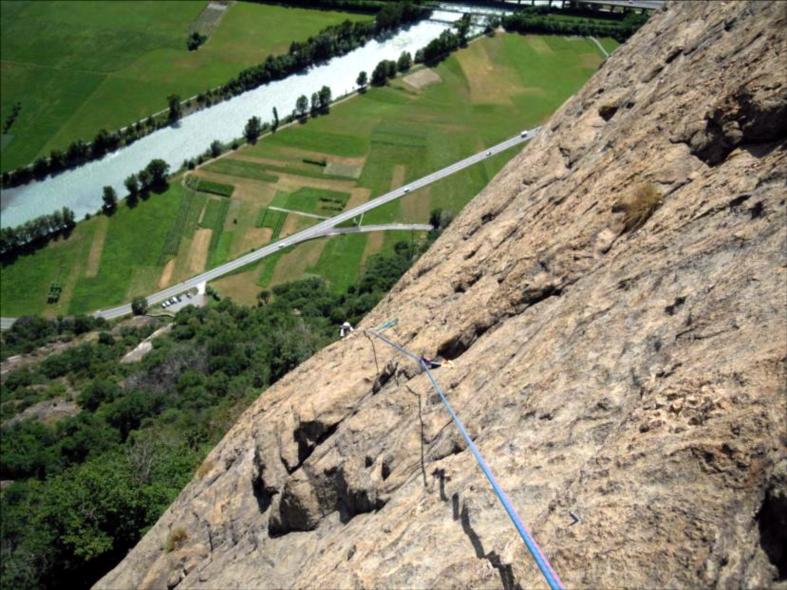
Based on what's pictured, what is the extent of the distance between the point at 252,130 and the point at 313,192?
19.8 m

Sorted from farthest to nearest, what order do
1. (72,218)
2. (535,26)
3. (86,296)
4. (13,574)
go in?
1. (535,26)
2. (72,218)
3. (86,296)
4. (13,574)

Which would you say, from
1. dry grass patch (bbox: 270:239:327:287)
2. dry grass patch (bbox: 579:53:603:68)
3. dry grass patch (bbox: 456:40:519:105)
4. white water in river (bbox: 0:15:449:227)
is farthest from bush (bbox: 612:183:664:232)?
dry grass patch (bbox: 579:53:603:68)

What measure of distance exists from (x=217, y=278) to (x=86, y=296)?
20676 millimetres

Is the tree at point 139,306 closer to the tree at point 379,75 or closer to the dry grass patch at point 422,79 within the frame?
the tree at point 379,75

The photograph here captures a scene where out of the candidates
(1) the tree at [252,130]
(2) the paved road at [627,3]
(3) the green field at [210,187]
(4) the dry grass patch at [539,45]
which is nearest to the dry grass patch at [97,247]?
(3) the green field at [210,187]

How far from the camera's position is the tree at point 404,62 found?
419ft

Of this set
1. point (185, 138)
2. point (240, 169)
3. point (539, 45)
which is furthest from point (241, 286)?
point (539, 45)

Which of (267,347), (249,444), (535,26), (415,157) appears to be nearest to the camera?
(249,444)

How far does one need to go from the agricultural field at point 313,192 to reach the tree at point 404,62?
2.50 metres

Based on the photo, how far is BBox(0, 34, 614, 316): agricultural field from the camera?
319ft

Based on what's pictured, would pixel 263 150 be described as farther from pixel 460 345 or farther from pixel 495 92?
pixel 460 345

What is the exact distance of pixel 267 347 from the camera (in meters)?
66.6

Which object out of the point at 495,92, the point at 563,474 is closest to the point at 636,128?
the point at 563,474

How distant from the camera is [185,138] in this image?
120 m
